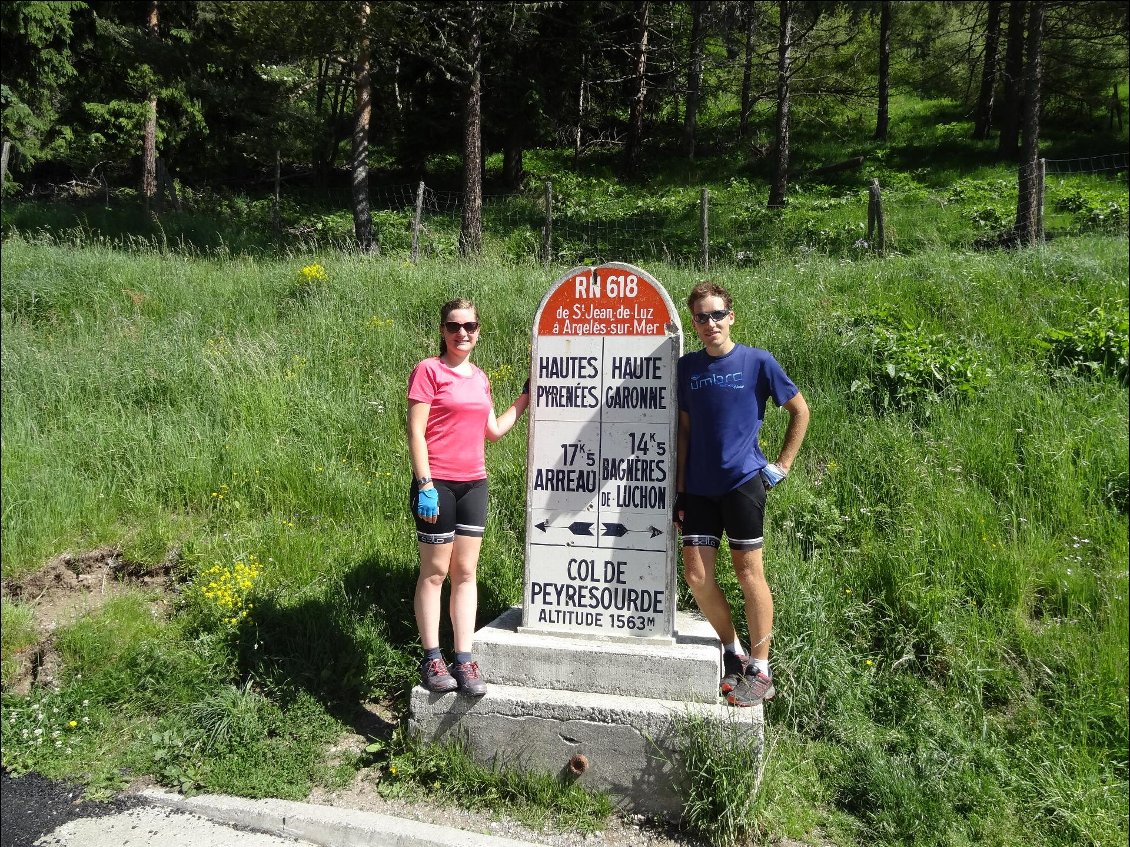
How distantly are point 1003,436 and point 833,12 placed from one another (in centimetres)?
1284

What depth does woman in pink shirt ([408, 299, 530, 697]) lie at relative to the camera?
3.73 meters

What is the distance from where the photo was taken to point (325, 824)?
351 centimetres

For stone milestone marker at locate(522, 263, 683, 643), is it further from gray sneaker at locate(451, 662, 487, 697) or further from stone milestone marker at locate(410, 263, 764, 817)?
gray sneaker at locate(451, 662, 487, 697)

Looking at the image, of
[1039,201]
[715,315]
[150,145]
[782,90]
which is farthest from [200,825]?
[150,145]

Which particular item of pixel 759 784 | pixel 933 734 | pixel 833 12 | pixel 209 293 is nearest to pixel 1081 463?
pixel 933 734

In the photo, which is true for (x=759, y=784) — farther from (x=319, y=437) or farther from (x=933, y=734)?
(x=319, y=437)

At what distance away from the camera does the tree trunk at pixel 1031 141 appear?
10.1m

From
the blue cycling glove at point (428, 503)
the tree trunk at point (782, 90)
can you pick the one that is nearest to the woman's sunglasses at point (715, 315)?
the blue cycling glove at point (428, 503)

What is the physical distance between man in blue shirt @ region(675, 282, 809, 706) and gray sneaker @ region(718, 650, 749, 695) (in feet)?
0.03

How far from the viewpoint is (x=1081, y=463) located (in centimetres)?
504

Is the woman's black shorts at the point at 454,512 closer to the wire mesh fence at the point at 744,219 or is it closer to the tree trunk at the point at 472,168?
the wire mesh fence at the point at 744,219

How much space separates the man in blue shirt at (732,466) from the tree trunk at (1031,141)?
7928 millimetres

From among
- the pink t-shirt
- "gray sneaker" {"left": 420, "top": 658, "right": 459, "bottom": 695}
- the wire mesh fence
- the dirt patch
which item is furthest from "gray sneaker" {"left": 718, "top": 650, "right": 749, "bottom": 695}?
the wire mesh fence

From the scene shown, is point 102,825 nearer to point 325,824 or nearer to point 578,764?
point 325,824
